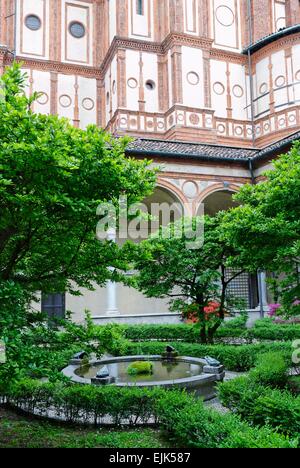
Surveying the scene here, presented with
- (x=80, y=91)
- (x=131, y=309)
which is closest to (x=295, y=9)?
(x=80, y=91)

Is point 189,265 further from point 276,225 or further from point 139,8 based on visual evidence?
point 139,8

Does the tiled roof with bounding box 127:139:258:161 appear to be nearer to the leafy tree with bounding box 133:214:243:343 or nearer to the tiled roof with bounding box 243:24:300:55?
the leafy tree with bounding box 133:214:243:343

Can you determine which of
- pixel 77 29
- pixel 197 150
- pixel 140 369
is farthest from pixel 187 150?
pixel 140 369

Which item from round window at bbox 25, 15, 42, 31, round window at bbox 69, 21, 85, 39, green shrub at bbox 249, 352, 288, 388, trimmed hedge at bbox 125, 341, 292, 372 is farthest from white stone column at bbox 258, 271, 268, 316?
round window at bbox 25, 15, 42, 31

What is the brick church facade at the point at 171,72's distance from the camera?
69.6 ft

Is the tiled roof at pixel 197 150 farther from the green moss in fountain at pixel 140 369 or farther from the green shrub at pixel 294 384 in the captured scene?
the green shrub at pixel 294 384

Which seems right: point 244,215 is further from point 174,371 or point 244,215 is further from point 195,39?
point 195,39

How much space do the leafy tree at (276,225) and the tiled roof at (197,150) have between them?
960cm

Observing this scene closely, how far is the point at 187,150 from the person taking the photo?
18.7 metres

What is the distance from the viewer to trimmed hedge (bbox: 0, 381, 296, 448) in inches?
187

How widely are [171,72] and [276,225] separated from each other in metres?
17.2

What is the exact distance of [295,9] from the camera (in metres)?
26.0

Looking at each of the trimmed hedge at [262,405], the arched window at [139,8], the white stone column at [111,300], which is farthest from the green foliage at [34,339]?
the arched window at [139,8]

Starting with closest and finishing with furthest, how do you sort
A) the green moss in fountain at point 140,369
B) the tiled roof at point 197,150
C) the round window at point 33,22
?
1. the green moss in fountain at point 140,369
2. the tiled roof at point 197,150
3. the round window at point 33,22
